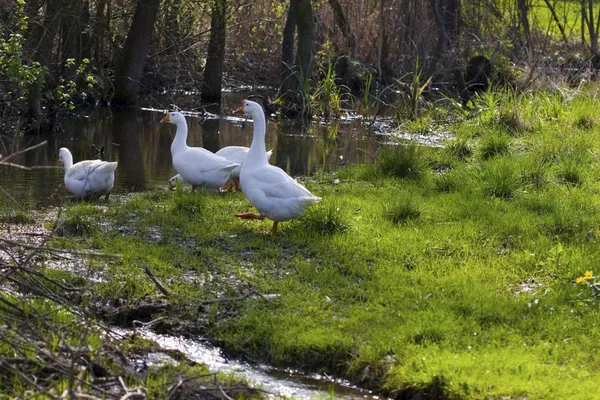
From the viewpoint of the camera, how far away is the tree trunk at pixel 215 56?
2105cm

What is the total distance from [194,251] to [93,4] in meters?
13.8

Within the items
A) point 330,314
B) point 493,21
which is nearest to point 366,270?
point 330,314

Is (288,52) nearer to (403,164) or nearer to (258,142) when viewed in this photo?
(403,164)

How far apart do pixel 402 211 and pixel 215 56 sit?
1342 centimetres

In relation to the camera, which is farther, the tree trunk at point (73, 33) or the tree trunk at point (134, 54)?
the tree trunk at point (134, 54)

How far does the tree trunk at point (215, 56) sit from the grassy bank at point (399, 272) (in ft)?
34.5

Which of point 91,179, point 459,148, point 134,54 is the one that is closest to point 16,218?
point 91,179

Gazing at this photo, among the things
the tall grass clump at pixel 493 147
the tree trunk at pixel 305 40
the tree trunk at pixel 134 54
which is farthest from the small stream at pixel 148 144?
the tall grass clump at pixel 493 147

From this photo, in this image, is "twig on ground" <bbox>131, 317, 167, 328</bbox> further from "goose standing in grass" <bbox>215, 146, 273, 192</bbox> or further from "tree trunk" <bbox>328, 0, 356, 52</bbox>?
"tree trunk" <bbox>328, 0, 356, 52</bbox>

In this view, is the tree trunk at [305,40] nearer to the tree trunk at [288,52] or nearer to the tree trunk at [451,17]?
the tree trunk at [288,52]

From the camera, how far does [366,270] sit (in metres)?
7.54

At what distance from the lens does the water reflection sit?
1220 centimetres

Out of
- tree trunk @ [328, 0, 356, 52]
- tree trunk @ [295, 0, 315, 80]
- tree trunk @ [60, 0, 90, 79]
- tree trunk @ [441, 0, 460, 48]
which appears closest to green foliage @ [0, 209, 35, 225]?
tree trunk @ [60, 0, 90, 79]

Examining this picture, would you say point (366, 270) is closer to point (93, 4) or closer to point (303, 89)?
point (303, 89)
